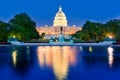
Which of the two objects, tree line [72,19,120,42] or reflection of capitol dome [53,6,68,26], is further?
reflection of capitol dome [53,6,68,26]

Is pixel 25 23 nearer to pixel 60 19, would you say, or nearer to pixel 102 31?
pixel 102 31

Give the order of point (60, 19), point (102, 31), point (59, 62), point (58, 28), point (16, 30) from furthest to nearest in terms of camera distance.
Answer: point (58, 28) → point (60, 19) → point (102, 31) → point (16, 30) → point (59, 62)

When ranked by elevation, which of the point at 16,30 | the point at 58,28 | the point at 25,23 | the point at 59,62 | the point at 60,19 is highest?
the point at 60,19

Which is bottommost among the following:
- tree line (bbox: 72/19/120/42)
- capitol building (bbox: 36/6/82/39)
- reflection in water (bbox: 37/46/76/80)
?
reflection in water (bbox: 37/46/76/80)

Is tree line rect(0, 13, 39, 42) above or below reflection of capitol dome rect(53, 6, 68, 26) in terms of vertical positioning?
below

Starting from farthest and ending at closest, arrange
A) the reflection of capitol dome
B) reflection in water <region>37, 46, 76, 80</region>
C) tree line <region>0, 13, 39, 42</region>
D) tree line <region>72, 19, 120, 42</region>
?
1. the reflection of capitol dome
2. tree line <region>72, 19, 120, 42</region>
3. tree line <region>0, 13, 39, 42</region>
4. reflection in water <region>37, 46, 76, 80</region>

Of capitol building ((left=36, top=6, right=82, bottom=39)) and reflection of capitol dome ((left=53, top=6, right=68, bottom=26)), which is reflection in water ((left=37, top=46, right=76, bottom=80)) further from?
capitol building ((left=36, top=6, right=82, bottom=39))

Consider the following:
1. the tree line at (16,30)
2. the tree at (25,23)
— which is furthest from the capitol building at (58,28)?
the tree line at (16,30)

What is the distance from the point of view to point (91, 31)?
88625 mm

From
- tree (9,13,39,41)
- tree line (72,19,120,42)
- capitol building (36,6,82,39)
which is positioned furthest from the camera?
capitol building (36,6,82,39)

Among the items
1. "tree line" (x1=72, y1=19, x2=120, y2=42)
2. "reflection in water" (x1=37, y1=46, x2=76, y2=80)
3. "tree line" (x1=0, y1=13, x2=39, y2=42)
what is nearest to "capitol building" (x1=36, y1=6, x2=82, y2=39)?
"tree line" (x1=72, y1=19, x2=120, y2=42)

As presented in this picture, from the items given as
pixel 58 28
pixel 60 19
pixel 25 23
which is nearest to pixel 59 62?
pixel 25 23

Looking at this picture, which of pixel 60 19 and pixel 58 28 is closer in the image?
pixel 60 19

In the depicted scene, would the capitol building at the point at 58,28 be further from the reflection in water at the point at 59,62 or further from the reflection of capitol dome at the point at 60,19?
the reflection in water at the point at 59,62
